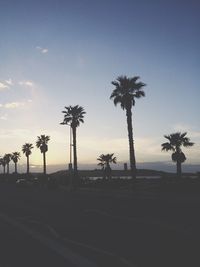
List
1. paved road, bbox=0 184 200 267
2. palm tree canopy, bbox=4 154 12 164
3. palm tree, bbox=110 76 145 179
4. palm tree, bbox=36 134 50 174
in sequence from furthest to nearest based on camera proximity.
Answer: palm tree canopy, bbox=4 154 12 164 < palm tree, bbox=36 134 50 174 < palm tree, bbox=110 76 145 179 < paved road, bbox=0 184 200 267

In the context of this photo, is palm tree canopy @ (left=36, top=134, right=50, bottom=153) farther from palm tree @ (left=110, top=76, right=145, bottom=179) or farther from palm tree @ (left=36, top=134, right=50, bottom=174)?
palm tree @ (left=110, top=76, right=145, bottom=179)

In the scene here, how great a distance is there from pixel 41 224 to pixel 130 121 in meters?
29.5

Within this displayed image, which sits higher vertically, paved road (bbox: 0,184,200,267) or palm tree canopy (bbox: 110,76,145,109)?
palm tree canopy (bbox: 110,76,145,109)

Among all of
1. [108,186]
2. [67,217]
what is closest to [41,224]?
[67,217]

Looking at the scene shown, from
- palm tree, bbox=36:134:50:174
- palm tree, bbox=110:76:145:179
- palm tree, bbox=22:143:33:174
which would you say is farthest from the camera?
palm tree, bbox=22:143:33:174

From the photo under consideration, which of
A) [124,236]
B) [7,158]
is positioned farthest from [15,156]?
[124,236]

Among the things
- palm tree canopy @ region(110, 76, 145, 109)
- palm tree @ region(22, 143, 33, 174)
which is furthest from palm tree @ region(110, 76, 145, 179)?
palm tree @ region(22, 143, 33, 174)

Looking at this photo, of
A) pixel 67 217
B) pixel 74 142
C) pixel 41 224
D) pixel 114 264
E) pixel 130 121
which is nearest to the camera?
pixel 114 264

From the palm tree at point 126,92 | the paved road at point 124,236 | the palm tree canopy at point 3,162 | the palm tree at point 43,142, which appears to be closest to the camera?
the paved road at point 124,236

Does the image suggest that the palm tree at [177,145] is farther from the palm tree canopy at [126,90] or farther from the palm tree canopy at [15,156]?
the palm tree canopy at [15,156]

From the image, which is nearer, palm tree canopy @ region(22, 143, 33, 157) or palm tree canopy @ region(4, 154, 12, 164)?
palm tree canopy @ region(22, 143, 33, 157)

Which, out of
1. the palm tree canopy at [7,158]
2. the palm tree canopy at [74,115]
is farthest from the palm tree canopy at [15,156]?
the palm tree canopy at [74,115]

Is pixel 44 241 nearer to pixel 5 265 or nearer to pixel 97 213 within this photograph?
pixel 5 265

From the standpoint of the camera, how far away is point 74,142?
215 feet
